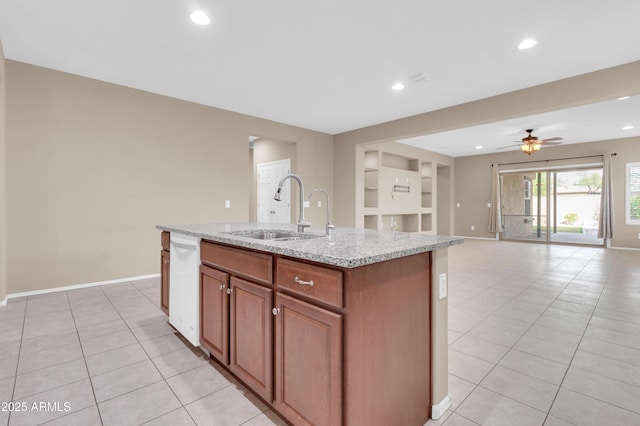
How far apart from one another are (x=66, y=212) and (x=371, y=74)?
13.5 ft

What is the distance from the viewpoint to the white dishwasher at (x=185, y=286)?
209cm

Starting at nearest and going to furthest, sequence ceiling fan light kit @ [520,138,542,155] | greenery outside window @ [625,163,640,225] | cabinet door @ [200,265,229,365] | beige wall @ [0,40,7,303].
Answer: cabinet door @ [200,265,229,365]
beige wall @ [0,40,7,303]
ceiling fan light kit @ [520,138,542,155]
greenery outside window @ [625,163,640,225]

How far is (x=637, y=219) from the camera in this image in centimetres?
707

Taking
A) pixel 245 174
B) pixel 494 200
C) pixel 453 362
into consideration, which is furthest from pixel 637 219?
pixel 245 174

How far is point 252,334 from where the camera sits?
1.58 meters

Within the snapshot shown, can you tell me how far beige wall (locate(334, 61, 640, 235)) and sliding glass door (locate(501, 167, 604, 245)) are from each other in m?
5.36

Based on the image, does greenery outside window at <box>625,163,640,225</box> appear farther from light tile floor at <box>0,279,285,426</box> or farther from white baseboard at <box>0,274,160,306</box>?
white baseboard at <box>0,274,160,306</box>

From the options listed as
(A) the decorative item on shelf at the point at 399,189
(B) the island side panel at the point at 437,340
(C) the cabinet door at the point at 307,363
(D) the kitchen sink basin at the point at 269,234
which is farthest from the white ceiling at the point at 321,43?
(A) the decorative item on shelf at the point at 399,189

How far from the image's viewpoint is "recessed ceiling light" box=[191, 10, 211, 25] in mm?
2559

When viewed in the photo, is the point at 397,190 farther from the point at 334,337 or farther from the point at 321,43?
the point at 334,337

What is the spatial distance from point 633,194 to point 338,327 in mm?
9518

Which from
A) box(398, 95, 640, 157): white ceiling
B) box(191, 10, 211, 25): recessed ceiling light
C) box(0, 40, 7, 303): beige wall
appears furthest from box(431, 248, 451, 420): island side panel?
box(398, 95, 640, 157): white ceiling

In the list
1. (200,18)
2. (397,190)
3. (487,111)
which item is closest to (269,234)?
(200,18)

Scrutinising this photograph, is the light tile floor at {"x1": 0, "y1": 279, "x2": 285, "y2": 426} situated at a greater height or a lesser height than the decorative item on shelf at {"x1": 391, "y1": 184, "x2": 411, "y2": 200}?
lesser
